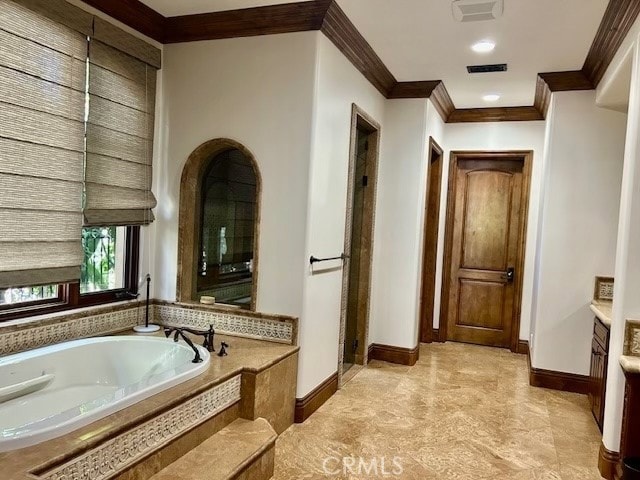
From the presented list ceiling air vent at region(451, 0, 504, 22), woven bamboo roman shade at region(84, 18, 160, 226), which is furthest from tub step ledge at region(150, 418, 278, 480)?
ceiling air vent at region(451, 0, 504, 22)

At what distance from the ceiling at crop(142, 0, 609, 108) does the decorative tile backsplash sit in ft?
5.37

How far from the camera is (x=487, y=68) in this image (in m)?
3.90

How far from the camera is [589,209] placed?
152 inches

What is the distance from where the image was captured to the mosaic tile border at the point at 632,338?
2510mm

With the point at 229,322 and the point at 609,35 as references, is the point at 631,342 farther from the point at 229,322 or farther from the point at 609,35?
the point at 229,322

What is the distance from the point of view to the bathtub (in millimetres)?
1792

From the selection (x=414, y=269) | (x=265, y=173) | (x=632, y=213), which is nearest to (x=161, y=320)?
(x=265, y=173)

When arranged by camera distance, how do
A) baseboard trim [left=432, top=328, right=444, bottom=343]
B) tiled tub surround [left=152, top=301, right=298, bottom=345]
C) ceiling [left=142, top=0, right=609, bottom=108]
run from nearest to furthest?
ceiling [left=142, top=0, right=609, bottom=108], tiled tub surround [left=152, top=301, right=298, bottom=345], baseboard trim [left=432, top=328, right=444, bottom=343]

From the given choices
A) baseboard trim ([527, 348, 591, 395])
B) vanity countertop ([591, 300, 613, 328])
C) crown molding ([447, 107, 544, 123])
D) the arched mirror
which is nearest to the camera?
vanity countertop ([591, 300, 613, 328])

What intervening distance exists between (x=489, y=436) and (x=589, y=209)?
6.46 ft

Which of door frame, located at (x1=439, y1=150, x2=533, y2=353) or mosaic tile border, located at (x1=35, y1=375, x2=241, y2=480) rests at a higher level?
door frame, located at (x1=439, y1=150, x2=533, y2=353)

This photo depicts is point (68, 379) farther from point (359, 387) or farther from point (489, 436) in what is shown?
point (489, 436)

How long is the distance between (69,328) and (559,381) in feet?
11.9

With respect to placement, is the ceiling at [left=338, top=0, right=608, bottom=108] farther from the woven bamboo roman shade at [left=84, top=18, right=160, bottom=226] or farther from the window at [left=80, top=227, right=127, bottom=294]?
the window at [left=80, top=227, right=127, bottom=294]
